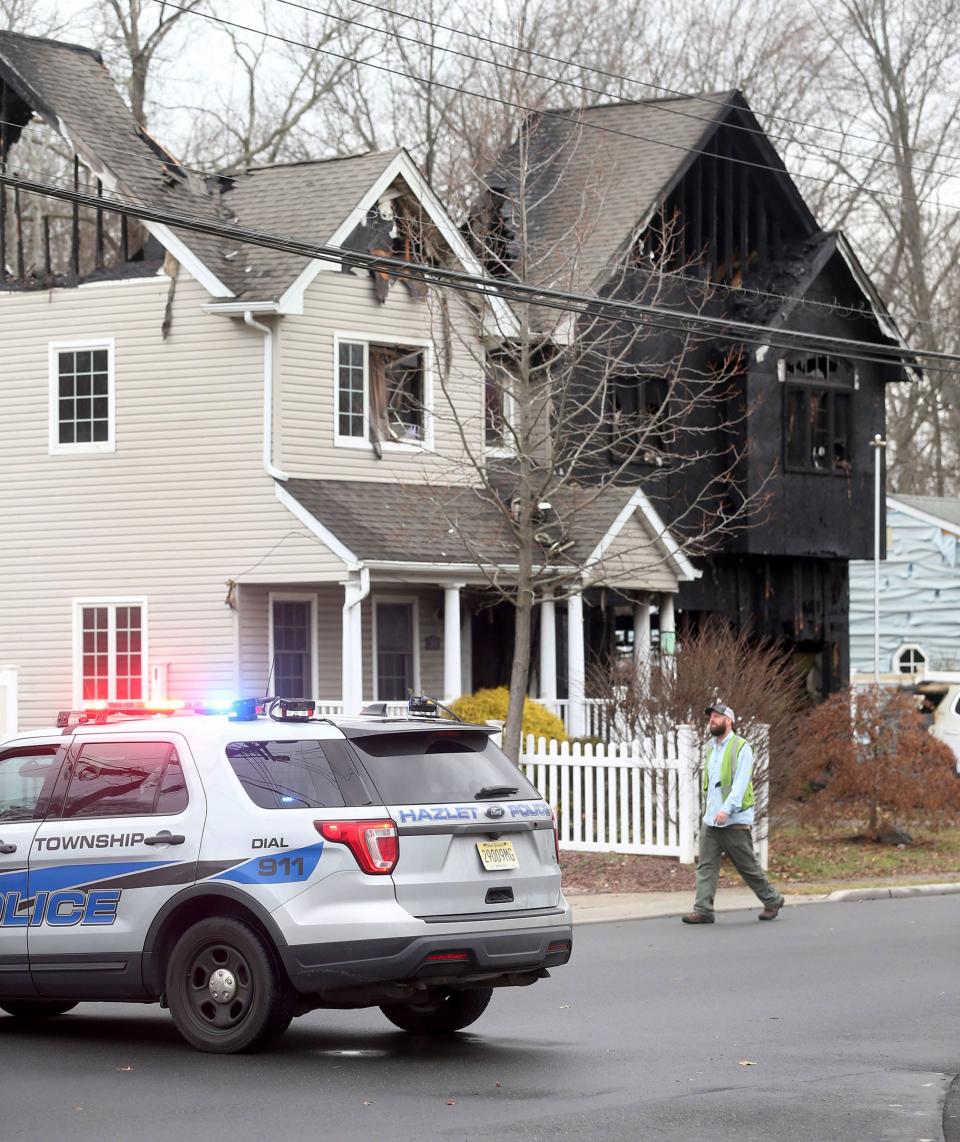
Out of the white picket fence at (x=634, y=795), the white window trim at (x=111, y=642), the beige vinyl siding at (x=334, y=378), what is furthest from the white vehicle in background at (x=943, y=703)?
the white window trim at (x=111, y=642)

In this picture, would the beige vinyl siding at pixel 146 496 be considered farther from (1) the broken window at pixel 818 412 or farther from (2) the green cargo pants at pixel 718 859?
(1) the broken window at pixel 818 412

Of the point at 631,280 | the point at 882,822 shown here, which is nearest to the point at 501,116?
the point at 631,280

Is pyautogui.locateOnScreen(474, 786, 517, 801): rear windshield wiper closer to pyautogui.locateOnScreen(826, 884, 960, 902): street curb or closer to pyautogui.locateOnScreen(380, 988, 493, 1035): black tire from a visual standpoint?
pyautogui.locateOnScreen(380, 988, 493, 1035): black tire

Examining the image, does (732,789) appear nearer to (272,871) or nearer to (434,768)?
(434,768)

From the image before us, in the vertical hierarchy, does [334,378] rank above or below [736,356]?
below

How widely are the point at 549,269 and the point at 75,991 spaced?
16.6 meters

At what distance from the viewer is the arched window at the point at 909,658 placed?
46094 millimetres

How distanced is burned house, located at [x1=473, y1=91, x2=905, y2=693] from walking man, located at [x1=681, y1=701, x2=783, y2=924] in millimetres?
12067

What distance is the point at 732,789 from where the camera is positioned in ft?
53.4

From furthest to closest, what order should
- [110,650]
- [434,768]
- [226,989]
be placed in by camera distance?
1. [110,650]
2. [434,768]
3. [226,989]

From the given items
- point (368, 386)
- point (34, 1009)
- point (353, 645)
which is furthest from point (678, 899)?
point (368, 386)

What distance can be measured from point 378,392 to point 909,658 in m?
23.9

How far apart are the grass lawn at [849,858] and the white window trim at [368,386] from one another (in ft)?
22.9

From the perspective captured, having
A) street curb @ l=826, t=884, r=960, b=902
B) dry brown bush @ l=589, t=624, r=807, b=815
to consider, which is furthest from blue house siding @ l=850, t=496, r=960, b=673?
street curb @ l=826, t=884, r=960, b=902
